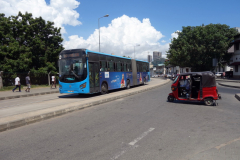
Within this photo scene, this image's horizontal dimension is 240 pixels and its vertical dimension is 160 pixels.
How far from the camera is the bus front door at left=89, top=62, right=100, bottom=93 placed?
13.3 meters

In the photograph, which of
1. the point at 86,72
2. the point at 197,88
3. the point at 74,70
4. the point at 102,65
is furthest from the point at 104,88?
the point at 197,88

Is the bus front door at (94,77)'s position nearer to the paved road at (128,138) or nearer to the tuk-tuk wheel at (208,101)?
the paved road at (128,138)

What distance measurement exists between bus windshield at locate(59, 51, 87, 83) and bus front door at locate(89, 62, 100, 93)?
0.65 meters

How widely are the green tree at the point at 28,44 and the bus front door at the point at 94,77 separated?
14.5 m

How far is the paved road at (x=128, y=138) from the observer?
3930 millimetres

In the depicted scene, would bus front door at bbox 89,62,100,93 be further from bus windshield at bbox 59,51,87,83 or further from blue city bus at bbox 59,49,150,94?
bus windshield at bbox 59,51,87,83

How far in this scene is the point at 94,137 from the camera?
4984 mm

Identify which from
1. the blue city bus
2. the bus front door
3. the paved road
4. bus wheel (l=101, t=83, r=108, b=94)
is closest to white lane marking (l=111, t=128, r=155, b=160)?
the paved road

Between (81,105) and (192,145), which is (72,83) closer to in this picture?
(81,105)

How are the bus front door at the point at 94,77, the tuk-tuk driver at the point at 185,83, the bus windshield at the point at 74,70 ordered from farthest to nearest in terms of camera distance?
the bus front door at the point at 94,77 → the bus windshield at the point at 74,70 → the tuk-tuk driver at the point at 185,83

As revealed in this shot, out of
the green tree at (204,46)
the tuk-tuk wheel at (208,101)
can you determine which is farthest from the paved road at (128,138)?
the green tree at (204,46)

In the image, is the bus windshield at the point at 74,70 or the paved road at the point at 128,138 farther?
the bus windshield at the point at 74,70

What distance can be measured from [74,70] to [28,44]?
18.6 m

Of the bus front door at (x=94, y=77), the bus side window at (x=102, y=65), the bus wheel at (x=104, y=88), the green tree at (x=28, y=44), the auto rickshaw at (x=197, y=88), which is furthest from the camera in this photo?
the green tree at (x=28, y=44)
